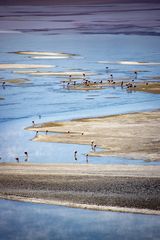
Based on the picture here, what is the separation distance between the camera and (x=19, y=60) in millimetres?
55094

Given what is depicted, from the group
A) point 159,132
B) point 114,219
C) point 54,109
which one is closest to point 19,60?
point 54,109

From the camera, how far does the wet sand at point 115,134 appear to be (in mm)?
21844

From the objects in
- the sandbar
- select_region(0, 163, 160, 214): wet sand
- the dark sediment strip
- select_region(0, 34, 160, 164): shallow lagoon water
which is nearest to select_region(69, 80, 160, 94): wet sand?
select_region(0, 34, 160, 164): shallow lagoon water

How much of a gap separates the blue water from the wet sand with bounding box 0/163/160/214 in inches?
14.6

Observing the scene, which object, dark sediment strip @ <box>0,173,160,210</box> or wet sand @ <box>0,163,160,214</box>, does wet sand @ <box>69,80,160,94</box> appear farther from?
dark sediment strip @ <box>0,173,160,210</box>

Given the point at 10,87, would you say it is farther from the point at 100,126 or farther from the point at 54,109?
the point at 100,126

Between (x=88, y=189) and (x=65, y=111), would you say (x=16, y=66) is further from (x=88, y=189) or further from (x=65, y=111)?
(x=88, y=189)

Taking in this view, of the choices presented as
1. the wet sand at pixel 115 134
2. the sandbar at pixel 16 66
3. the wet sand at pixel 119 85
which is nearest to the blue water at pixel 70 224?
→ the wet sand at pixel 115 134

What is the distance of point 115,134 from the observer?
963 inches

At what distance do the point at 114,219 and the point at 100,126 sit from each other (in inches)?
417

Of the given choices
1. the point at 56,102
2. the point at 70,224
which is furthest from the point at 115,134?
the point at 56,102

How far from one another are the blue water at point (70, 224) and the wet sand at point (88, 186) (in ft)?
1.22

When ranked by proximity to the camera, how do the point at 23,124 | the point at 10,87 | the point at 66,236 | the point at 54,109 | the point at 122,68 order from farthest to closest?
the point at 122,68 → the point at 10,87 → the point at 54,109 → the point at 23,124 → the point at 66,236

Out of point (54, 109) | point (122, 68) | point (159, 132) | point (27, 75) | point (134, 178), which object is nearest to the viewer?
point (134, 178)
